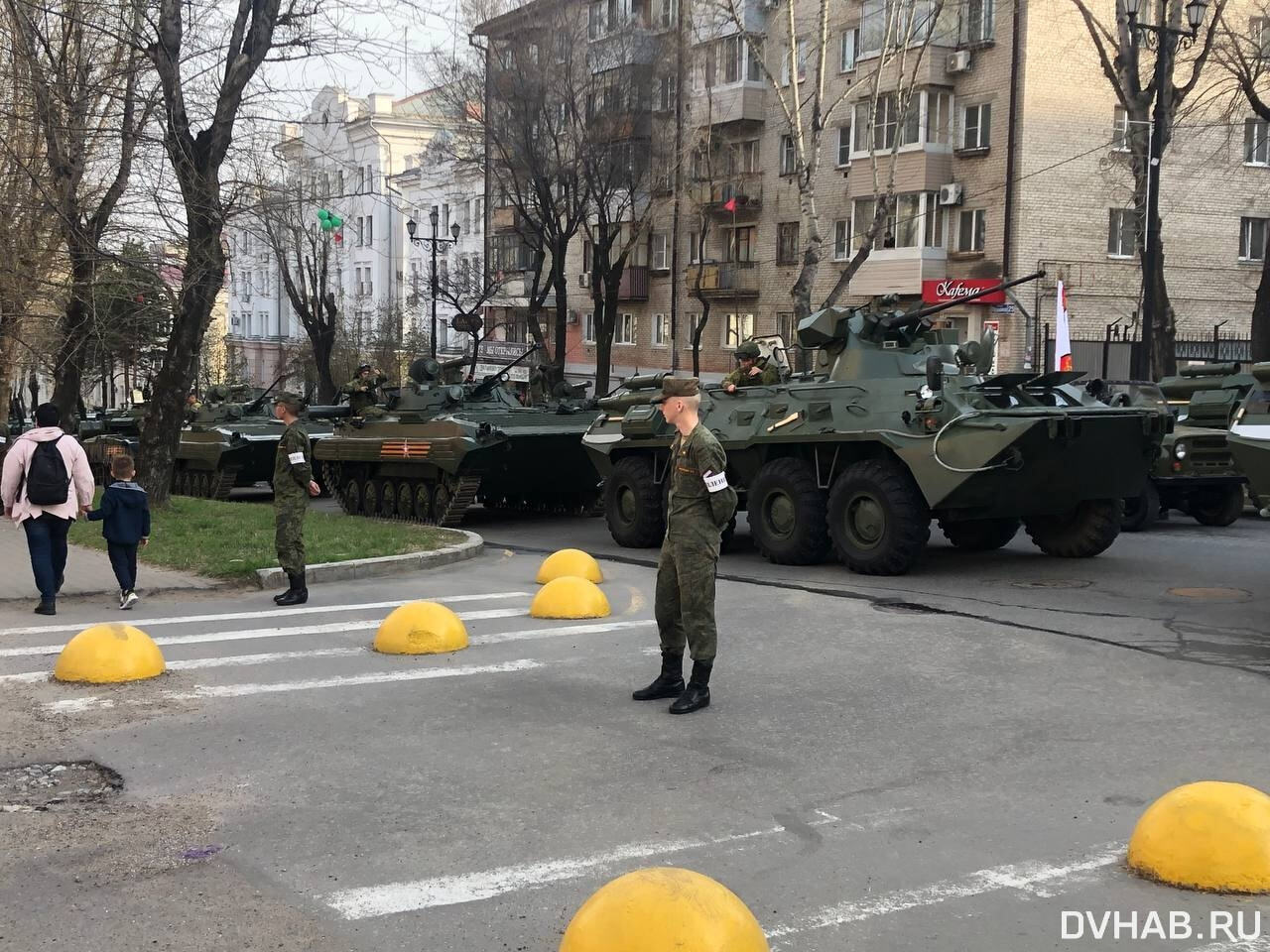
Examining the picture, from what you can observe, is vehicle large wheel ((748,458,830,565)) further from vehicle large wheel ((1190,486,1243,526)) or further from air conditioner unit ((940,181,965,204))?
air conditioner unit ((940,181,965,204))

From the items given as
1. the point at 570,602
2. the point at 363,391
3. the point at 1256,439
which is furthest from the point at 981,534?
the point at 363,391

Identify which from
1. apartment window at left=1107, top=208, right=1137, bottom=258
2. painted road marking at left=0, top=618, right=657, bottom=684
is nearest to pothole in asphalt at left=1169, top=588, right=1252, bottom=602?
painted road marking at left=0, top=618, right=657, bottom=684

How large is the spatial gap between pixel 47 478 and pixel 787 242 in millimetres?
34259

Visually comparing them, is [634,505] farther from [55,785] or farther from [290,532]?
[55,785]

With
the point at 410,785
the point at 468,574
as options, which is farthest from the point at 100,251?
the point at 410,785

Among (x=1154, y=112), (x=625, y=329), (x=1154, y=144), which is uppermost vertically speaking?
(x=1154, y=112)

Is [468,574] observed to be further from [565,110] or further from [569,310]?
[569,310]

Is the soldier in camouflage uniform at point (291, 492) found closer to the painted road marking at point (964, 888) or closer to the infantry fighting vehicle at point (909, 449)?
the infantry fighting vehicle at point (909, 449)

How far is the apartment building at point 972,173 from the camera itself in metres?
37.0

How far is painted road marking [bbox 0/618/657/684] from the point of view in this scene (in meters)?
9.41

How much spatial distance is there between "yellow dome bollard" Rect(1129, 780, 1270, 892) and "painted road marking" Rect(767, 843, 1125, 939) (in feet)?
0.77

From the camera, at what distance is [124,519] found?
12188 millimetres

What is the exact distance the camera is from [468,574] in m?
15.0

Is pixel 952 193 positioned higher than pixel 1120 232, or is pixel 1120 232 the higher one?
pixel 952 193
